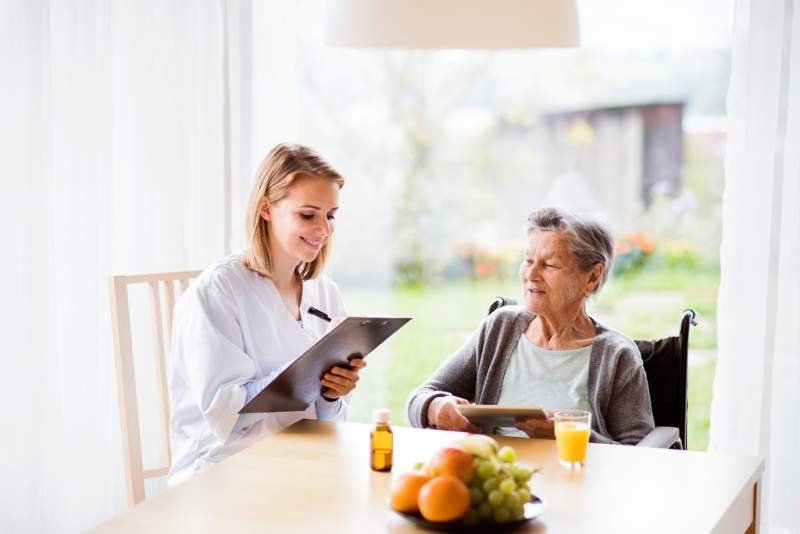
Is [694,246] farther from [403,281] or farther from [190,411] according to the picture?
[190,411]

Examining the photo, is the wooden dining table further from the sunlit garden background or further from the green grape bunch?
the sunlit garden background

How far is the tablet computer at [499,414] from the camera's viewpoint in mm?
2004

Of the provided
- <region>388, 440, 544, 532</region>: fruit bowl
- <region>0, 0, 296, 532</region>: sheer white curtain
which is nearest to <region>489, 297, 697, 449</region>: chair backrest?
<region>388, 440, 544, 532</region>: fruit bowl

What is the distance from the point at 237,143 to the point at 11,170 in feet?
2.37

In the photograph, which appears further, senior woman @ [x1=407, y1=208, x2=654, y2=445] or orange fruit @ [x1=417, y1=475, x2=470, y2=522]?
senior woman @ [x1=407, y1=208, x2=654, y2=445]

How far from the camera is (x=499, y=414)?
79.7 inches

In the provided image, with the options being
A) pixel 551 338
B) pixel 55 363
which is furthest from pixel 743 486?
pixel 55 363

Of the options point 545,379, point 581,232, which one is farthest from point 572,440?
point 581,232

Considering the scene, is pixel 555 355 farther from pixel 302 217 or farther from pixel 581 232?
pixel 302 217

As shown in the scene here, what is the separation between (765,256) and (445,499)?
169 centimetres

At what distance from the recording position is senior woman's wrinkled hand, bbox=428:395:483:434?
223 centimetres

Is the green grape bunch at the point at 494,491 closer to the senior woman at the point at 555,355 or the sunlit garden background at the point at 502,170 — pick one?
the senior woman at the point at 555,355

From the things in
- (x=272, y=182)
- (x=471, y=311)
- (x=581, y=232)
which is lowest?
(x=471, y=311)

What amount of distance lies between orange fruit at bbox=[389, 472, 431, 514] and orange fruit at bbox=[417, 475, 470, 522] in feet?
0.14
